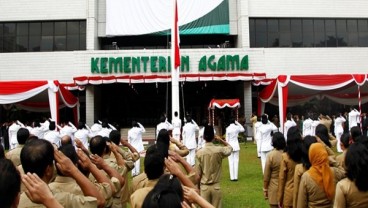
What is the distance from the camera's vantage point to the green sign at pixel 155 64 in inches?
782

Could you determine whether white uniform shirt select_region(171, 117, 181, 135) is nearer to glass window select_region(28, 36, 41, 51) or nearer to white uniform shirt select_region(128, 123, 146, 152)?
white uniform shirt select_region(128, 123, 146, 152)

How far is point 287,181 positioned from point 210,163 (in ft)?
3.55

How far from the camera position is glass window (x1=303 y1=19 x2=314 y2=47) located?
22.1 m

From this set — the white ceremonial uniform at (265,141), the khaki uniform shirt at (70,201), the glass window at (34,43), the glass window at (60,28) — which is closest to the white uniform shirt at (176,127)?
the white ceremonial uniform at (265,141)

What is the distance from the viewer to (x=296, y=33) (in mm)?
22125

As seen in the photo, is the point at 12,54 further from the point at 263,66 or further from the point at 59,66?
the point at 263,66

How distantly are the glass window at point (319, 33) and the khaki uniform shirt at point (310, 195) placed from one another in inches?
783

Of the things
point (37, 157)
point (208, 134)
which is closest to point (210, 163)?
point (208, 134)

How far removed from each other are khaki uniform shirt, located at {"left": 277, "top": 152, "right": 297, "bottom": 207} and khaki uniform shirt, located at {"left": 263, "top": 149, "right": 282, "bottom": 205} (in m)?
0.47

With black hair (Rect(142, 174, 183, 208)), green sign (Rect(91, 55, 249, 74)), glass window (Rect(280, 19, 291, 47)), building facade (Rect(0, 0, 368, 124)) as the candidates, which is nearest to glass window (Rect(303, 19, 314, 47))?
building facade (Rect(0, 0, 368, 124))

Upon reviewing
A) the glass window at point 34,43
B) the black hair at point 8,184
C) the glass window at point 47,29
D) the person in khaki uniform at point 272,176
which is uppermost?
the glass window at point 47,29

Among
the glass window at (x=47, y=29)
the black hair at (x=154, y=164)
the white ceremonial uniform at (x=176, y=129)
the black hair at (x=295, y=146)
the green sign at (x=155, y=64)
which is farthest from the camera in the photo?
the glass window at (x=47, y=29)

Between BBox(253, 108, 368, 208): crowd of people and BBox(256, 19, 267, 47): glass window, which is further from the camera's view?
BBox(256, 19, 267, 47): glass window

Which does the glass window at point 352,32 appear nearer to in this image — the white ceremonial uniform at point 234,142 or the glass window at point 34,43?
the white ceremonial uniform at point 234,142
